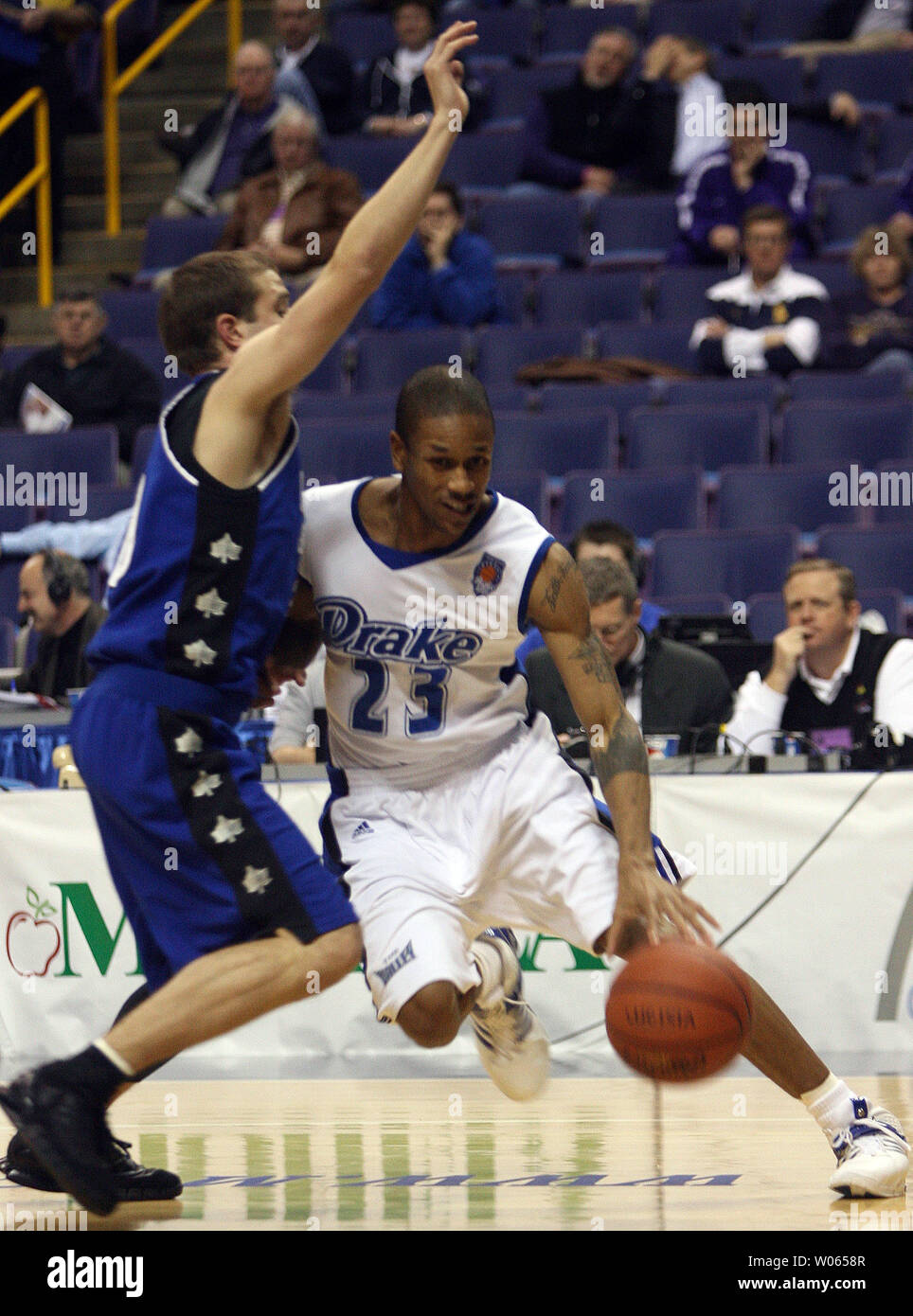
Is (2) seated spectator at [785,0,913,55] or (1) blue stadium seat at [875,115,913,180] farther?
(2) seated spectator at [785,0,913,55]

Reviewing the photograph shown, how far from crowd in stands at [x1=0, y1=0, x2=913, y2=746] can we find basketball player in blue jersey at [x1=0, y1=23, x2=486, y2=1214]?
333 centimetres

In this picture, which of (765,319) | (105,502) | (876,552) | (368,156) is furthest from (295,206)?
(876,552)

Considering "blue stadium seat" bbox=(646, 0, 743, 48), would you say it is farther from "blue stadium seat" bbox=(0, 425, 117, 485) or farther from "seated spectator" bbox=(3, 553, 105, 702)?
"seated spectator" bbox=(3, 553, 105, 702)

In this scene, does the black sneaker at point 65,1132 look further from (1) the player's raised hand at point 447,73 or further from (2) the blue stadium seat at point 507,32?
(2) the blue stadium seat at point 507,32

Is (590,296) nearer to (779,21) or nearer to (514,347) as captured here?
(514,347)

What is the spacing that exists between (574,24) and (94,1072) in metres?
10.0

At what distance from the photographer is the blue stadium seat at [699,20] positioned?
11469mm

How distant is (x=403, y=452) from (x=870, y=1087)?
7.78 ft

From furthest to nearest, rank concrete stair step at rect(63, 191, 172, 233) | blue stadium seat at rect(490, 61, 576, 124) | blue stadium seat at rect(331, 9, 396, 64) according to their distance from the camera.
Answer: concrete stair step at rect(63, 191, 172, 233), blue stadium seat at rect(331, 9, 396, 64), blue stadium seat at rect(490, 61, 576, 124)

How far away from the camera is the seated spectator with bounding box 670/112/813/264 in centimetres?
970

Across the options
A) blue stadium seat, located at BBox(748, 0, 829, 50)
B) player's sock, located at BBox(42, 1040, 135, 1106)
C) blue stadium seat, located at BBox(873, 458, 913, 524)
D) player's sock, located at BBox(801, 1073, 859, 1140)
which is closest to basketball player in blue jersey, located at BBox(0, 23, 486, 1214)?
player's sock, located at BBox(42, 1040, 135, 1106)

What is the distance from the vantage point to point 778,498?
8.11 meters

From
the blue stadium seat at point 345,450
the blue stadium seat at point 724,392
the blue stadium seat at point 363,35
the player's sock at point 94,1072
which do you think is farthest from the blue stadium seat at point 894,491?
the blue stadium seat at point 363,35
